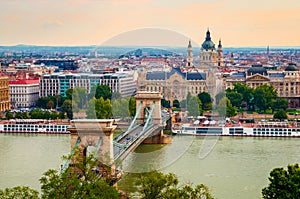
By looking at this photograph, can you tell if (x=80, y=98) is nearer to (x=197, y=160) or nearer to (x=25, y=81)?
(x=197, y=160)

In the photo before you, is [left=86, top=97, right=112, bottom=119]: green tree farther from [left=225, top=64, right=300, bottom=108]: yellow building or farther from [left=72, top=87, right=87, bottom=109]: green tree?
[left=225, top=64, right=300, bottom=108]: yellow building

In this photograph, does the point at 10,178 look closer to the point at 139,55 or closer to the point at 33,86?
the point at 139,55

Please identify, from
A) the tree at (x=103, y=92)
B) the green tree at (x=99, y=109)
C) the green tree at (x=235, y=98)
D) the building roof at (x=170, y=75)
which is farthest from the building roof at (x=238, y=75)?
the building roof at (x=170, y=75)

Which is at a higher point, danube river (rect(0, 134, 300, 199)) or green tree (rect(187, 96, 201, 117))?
green tree (rect(187, 96, 201, 117))

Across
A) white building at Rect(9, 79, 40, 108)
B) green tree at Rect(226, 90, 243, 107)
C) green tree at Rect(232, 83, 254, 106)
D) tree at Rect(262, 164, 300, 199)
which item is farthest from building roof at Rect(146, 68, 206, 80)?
white building at Rect(9, 79, 40, 108)

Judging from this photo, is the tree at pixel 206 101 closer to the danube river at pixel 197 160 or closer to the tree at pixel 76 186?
the danube river at pixel 197 160

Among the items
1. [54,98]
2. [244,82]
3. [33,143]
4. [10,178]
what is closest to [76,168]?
[10,178]
